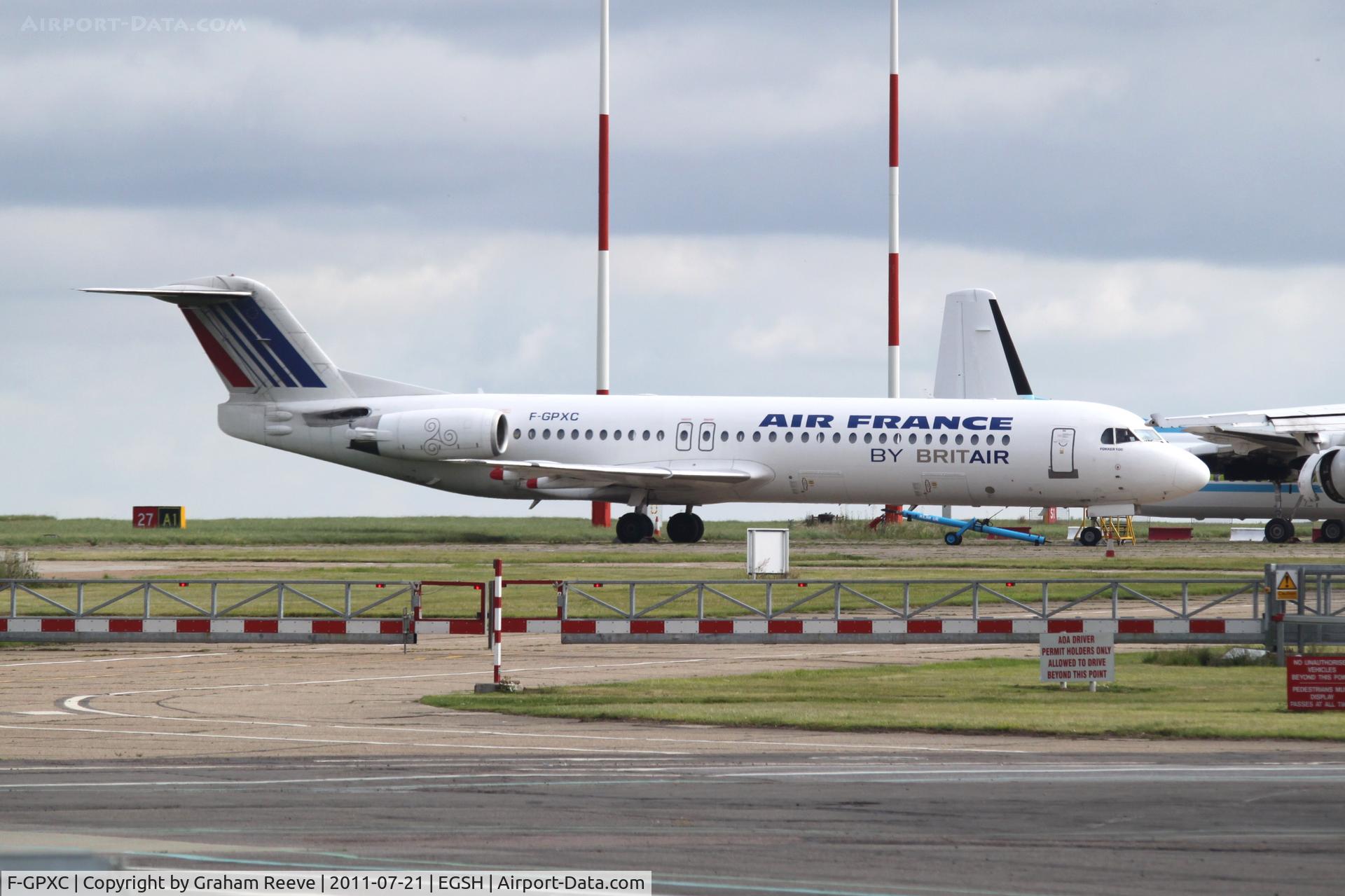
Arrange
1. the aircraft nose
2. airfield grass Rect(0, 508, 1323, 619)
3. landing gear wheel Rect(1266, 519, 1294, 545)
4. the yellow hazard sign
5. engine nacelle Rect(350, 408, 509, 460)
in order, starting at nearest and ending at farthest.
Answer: the yellow hazard sign
airfield grass Rect(0, 508, 1323, 619)
the aircraft nose
engine nacelle Rect(350, 408, 509, 460)
landing gear wheel Rect(1266, 519, 1294, 545)

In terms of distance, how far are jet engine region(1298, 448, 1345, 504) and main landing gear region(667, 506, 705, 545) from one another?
57.6 ft

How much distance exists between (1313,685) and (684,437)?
30732 millimetres

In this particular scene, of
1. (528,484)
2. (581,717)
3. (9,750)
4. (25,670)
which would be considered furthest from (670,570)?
(9,750)

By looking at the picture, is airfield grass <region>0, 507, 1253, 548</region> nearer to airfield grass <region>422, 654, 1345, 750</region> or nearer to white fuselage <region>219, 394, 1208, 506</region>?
white fuselage <region>219, 394, 1208, 506</region>

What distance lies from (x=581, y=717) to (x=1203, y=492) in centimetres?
4410

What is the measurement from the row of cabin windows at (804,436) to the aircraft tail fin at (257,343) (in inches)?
249

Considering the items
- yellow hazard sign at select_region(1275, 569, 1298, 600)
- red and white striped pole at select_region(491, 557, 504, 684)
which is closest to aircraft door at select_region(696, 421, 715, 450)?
yellow hazard sign at select_region(1275, 569, 1298, 600)

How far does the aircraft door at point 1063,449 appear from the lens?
43.4 m

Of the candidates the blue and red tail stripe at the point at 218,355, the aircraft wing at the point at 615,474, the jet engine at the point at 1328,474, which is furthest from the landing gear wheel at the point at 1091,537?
the blue and red tail stripe at the point at 218,355

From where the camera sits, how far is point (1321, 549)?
47.0 meters

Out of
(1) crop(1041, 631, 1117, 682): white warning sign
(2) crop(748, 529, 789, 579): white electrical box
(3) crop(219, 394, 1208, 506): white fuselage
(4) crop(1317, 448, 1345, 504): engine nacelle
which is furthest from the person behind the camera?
(4) crop(1317, 448, 1345, 504): engine nacelle

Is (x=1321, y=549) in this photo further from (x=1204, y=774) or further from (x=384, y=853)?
(x=384, y=853)

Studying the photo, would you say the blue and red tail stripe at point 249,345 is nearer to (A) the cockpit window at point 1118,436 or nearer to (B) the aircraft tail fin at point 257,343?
(B) the aircraft tail fin at point 257,343

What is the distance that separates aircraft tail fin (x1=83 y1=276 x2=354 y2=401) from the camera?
49031mm
